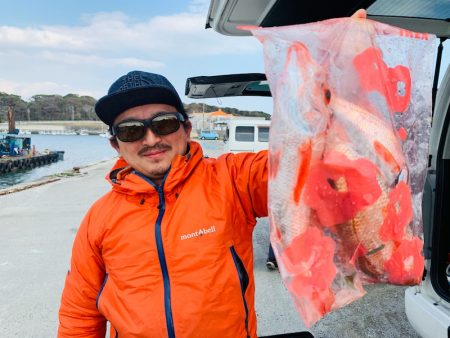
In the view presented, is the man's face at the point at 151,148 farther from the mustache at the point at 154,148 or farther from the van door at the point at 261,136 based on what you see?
the van door at the point at 261,136

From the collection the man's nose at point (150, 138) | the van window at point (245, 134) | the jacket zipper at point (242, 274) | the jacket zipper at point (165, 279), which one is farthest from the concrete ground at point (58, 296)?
the van window at point (245, 134)

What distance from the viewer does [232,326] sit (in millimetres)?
1384

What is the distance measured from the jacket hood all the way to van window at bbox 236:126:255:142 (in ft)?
30.7

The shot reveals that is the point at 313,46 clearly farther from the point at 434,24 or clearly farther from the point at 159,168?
the point at 434,24

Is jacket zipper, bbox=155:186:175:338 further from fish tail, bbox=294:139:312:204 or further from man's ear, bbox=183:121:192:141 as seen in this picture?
fish tail, bbox=294:139:312:204

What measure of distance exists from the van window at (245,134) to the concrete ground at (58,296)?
4603 millimetres

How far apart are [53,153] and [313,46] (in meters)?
44.0

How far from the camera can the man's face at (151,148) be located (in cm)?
148

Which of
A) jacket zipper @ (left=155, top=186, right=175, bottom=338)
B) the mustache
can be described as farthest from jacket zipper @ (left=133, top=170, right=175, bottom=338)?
the mustache

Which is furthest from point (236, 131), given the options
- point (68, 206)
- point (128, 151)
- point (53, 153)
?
point (53, 153)

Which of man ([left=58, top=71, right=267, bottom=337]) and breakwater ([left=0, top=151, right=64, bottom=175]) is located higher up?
man ([left=58, top=71, right=267, bottom=337])

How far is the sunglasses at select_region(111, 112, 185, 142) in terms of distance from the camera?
1461 millimetres

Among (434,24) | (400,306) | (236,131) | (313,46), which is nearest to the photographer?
(313,46)

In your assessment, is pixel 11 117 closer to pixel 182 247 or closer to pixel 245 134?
pixel 245 134
